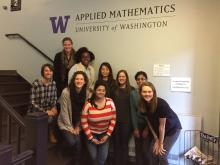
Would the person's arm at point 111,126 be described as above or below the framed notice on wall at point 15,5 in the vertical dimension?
below

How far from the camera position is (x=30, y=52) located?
4516mm

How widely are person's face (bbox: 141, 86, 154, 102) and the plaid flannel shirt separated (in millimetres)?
1229

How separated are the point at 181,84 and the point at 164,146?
951 millimetres

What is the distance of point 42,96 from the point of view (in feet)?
10.7

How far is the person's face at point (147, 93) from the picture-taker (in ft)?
9.53

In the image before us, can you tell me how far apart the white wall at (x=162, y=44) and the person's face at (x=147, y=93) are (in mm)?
763

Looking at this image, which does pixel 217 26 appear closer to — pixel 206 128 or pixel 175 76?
pixel 175 76

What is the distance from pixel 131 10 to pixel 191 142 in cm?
209

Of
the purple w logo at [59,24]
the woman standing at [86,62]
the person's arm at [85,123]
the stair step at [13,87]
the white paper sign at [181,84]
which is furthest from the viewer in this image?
the purple w logo at [59,24]

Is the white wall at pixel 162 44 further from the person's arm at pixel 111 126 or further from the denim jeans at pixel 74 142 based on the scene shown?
the denim jeans at pixel 74 142

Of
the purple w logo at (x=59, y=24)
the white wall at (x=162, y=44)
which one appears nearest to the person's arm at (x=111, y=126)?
the white wall at (x=162, y=44)

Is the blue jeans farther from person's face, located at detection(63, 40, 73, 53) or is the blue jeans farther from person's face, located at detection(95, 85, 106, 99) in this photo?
person's face, located at detection(63, 40, 73, 53)

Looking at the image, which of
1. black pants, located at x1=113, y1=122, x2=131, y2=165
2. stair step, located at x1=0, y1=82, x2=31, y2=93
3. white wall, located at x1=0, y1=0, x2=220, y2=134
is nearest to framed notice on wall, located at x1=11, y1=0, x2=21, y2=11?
white wall, located at x1=0, y1=0, x2=220, y2=134

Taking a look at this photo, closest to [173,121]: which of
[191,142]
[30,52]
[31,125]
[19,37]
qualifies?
[191,142]
